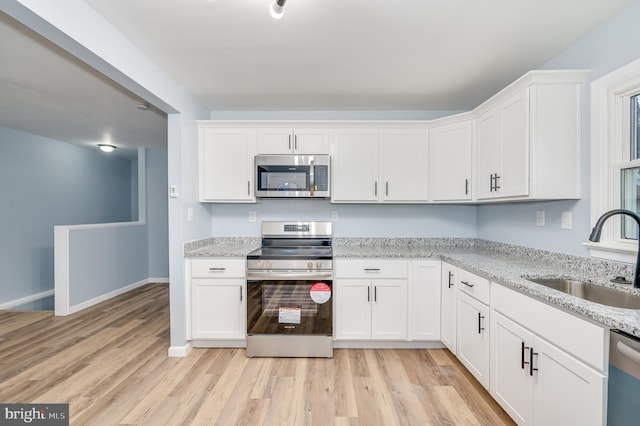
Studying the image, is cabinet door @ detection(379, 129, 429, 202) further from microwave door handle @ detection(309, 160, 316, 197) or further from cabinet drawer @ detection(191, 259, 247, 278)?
cabinet drawer @ detection(191, 259, 247, 278)

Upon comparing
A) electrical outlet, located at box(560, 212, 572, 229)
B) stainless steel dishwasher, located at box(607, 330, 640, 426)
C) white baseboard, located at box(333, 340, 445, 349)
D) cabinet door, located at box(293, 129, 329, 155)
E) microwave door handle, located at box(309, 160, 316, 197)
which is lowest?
white baseboard, located at box(333, 340, 445, 349)

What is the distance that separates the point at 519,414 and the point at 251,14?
2.71 meters

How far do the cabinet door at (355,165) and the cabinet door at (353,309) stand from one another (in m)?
0.86

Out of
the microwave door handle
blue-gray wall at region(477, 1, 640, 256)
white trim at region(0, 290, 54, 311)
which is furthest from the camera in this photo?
white trim at region(0, 290, 54, 311)

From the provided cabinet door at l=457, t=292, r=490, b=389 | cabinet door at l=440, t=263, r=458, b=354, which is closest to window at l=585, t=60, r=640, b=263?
cabinet door at l=457, t=292, r=490, b=389

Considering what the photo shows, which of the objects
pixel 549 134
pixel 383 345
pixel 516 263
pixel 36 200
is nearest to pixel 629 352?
pixel 516 263

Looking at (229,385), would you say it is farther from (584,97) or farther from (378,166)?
(584,97)

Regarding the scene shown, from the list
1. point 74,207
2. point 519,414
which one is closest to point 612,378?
point 519,414

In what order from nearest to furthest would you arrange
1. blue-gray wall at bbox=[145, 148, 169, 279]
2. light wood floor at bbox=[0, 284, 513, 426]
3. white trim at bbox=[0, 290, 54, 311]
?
light wood floor at bbox=[0, 284, 513, 426], white trim at bbox=[0, 290, 54, 311], blue-gray wall at bbox=[145, 148, 169, 279]

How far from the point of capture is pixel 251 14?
66.8 inches

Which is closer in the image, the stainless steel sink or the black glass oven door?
the stainless steel sink

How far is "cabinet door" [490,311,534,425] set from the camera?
1533 millimetres

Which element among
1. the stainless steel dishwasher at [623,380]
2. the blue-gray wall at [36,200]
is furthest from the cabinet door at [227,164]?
the blue-gray wall at [36,200]

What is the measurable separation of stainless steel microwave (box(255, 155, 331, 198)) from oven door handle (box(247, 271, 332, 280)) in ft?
2.53
